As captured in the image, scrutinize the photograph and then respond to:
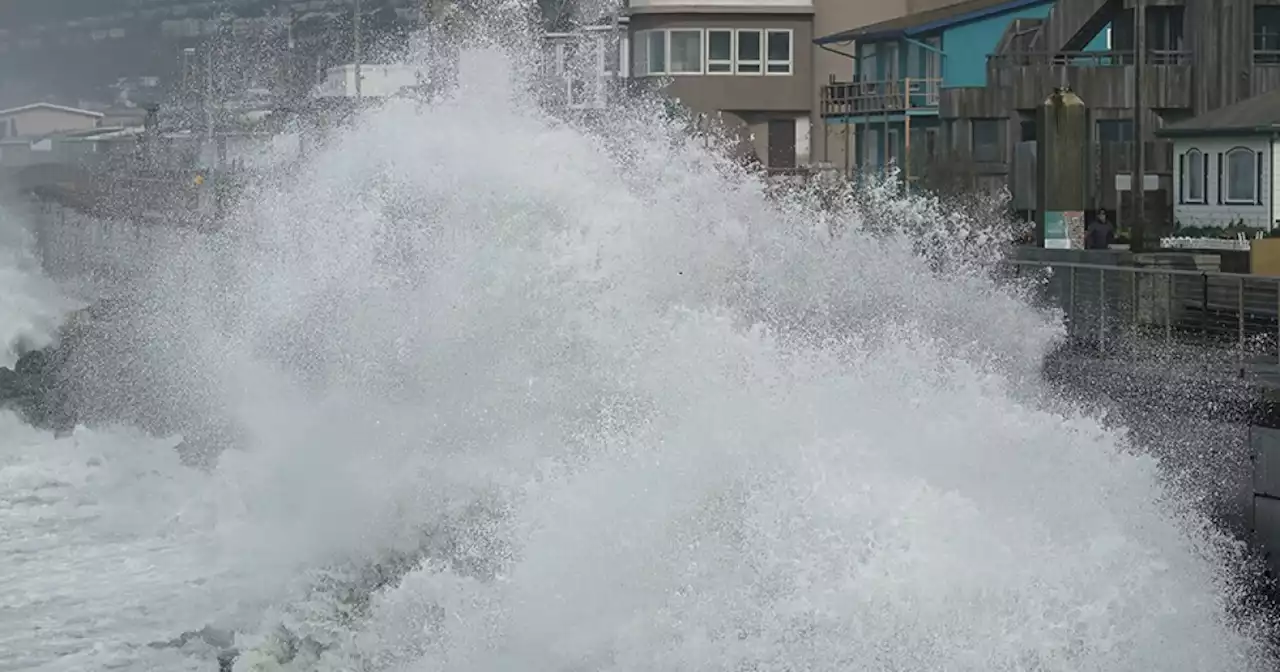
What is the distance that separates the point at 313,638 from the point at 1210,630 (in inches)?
234

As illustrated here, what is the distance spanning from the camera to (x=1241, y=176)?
32.8m

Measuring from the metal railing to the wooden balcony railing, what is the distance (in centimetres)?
1693

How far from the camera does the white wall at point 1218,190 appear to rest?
3209 cm

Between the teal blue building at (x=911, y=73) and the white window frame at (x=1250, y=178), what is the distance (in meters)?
11.9

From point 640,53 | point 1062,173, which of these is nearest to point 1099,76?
point 1062,173

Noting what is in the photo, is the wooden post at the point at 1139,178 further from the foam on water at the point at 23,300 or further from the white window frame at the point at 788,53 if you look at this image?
the white window frame at the point at 788,53

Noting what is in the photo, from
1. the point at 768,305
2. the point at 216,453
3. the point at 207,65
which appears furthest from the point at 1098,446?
the point at 207,65

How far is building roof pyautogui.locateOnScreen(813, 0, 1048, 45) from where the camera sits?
158 ft

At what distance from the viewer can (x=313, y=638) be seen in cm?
1508

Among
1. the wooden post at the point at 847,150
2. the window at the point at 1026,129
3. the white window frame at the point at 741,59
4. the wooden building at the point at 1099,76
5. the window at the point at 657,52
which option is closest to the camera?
the wooden building at the point at 1099,76

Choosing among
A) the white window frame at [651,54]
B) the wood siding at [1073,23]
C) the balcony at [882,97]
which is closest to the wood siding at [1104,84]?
the wood siding at [1073,23]

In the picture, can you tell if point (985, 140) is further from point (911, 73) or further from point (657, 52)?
point (657, 52)

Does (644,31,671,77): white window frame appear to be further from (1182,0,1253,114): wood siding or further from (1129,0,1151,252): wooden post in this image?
(1129,0,1151,252): wooden post

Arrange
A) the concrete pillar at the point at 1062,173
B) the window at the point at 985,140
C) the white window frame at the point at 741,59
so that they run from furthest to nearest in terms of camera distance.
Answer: the white window frame at the point at 741,59
the window at the point at 985,140
the concrete pillar at the point at 1062,173
